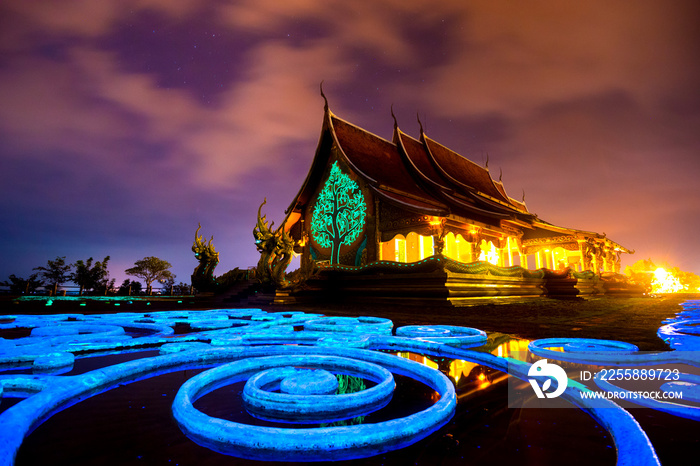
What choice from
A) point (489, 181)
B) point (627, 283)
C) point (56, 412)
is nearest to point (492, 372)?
point (56, 412)

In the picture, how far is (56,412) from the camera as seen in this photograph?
98cm

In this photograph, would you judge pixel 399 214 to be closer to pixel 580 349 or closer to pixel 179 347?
pixel 580 349

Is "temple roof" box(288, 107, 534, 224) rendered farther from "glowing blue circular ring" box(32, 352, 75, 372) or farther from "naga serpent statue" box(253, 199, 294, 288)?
"glowing blue circular ring" box(32, 352, 75, 372)

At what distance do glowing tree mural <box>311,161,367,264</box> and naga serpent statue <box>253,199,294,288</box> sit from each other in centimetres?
432

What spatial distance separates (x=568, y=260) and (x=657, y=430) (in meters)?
23.1

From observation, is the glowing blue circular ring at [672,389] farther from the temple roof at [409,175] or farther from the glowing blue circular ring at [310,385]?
the temple roof at [409,175]

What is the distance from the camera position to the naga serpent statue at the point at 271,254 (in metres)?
7.20

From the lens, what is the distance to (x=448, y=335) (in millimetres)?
2408

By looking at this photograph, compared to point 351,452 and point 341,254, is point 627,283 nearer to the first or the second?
point 341,254

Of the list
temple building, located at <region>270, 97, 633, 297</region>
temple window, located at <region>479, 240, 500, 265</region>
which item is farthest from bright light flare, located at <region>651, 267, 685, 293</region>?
temple window, located at <region>479, 240, 500, 265</region>

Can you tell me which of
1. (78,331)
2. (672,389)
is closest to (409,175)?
(78,331)

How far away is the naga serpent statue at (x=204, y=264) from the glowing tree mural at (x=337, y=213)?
409 cm

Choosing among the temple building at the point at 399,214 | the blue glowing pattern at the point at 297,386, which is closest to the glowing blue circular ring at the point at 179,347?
the blue glowing pattern at the point at 297,386

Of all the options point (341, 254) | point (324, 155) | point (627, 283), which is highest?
point (324, 155)
